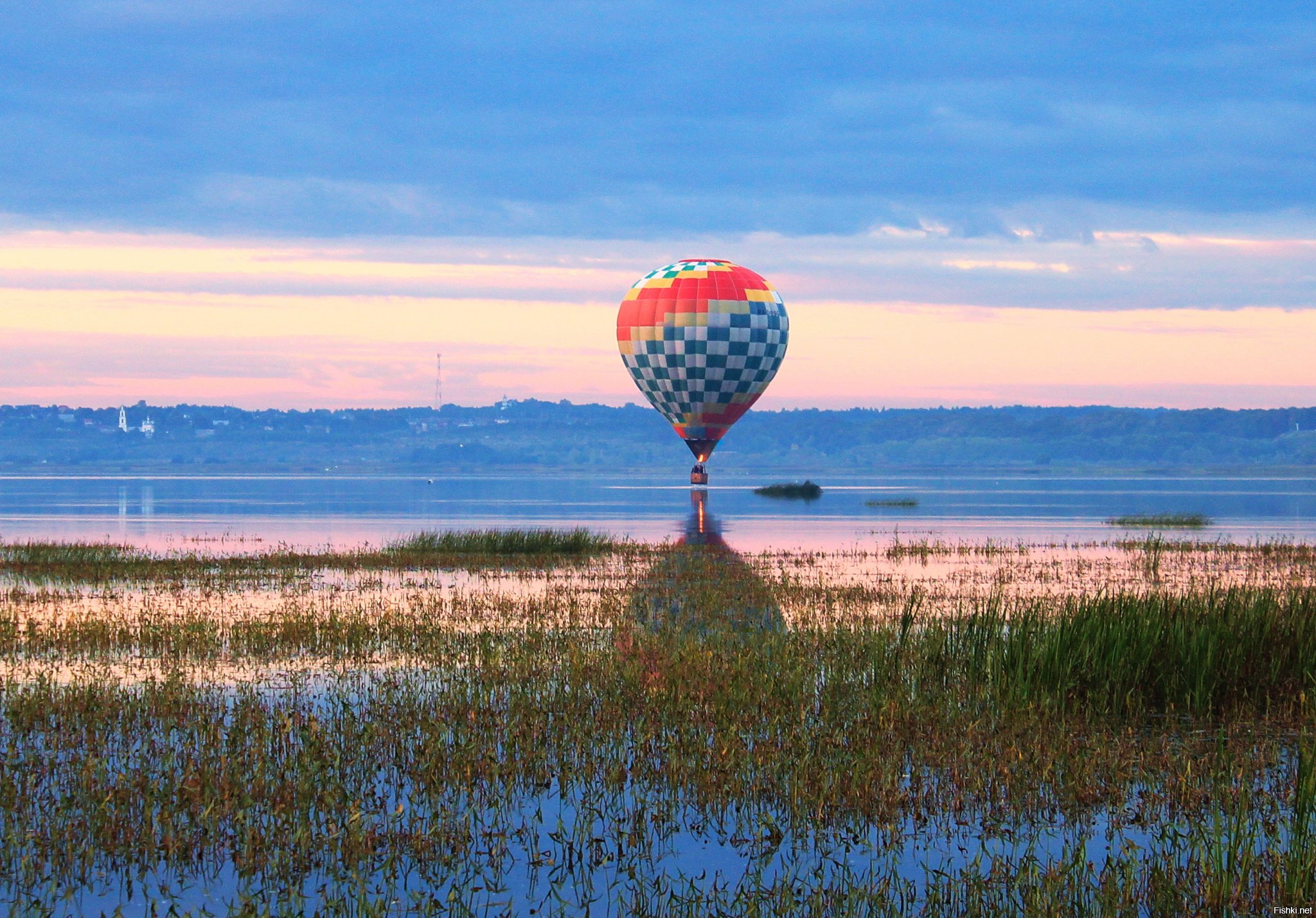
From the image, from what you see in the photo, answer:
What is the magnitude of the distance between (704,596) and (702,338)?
47033mm

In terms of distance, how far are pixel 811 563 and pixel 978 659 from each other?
71.1 feet

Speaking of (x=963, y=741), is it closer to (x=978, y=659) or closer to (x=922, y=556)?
(x=978, y=659)

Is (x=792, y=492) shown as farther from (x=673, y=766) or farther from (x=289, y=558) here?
(x=673, y=766)

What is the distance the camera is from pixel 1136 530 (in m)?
57.0

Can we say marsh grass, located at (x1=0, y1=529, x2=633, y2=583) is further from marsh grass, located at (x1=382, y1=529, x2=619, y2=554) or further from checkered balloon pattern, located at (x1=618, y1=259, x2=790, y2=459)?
checkered balloon pattern, located at (x1=618, y1=259, x2=790, y2=459)

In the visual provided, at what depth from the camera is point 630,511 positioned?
280ft

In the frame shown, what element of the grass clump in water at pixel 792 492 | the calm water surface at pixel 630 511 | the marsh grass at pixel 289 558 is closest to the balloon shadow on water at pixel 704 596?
the marsh grass at pixel 289 558

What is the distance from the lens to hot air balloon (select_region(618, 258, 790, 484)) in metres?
73.8

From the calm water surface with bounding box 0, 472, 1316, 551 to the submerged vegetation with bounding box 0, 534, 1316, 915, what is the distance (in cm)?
2967

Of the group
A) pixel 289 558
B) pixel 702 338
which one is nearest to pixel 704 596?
pixel 289 558

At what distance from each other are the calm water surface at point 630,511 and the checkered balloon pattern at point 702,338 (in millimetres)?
6498

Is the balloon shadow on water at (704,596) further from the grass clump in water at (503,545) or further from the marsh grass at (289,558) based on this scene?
the marsh grass at (289,558)

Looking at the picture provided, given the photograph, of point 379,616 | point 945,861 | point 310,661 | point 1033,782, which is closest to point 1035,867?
point 945,861

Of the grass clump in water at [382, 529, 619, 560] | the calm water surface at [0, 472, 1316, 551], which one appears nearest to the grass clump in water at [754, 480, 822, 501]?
the calm water surface at [0, 472, 1316, 551]
